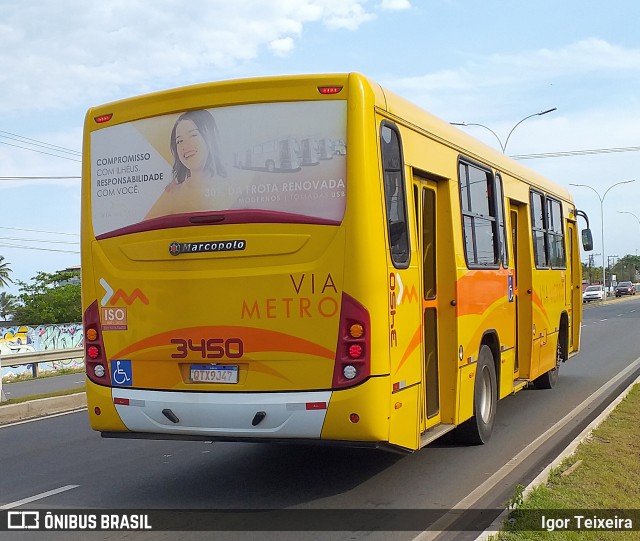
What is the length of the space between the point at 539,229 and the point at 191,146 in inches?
269

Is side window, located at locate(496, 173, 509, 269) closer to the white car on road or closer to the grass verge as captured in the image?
the grass verge

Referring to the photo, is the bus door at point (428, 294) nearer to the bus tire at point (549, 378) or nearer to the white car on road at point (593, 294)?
the bus tire at point (549, 378)

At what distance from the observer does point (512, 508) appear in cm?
616

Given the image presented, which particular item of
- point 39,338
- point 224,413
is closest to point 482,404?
point 224,413

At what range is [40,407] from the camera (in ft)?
42.1

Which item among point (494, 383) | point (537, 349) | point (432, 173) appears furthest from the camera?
point (537, 349)

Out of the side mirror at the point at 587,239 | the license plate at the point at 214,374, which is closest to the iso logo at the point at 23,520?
the license plate at the point at 214,374

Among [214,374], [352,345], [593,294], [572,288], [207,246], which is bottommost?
[593,294]

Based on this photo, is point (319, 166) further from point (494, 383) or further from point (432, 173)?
point (494, 383)

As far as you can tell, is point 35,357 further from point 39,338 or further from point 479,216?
point 479,216

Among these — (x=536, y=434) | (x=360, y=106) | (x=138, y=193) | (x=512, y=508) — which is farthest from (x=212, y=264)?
(x=536, y=434)

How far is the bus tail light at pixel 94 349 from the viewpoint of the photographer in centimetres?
704

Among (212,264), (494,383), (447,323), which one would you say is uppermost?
(212,264)

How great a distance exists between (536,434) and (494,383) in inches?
36.8
